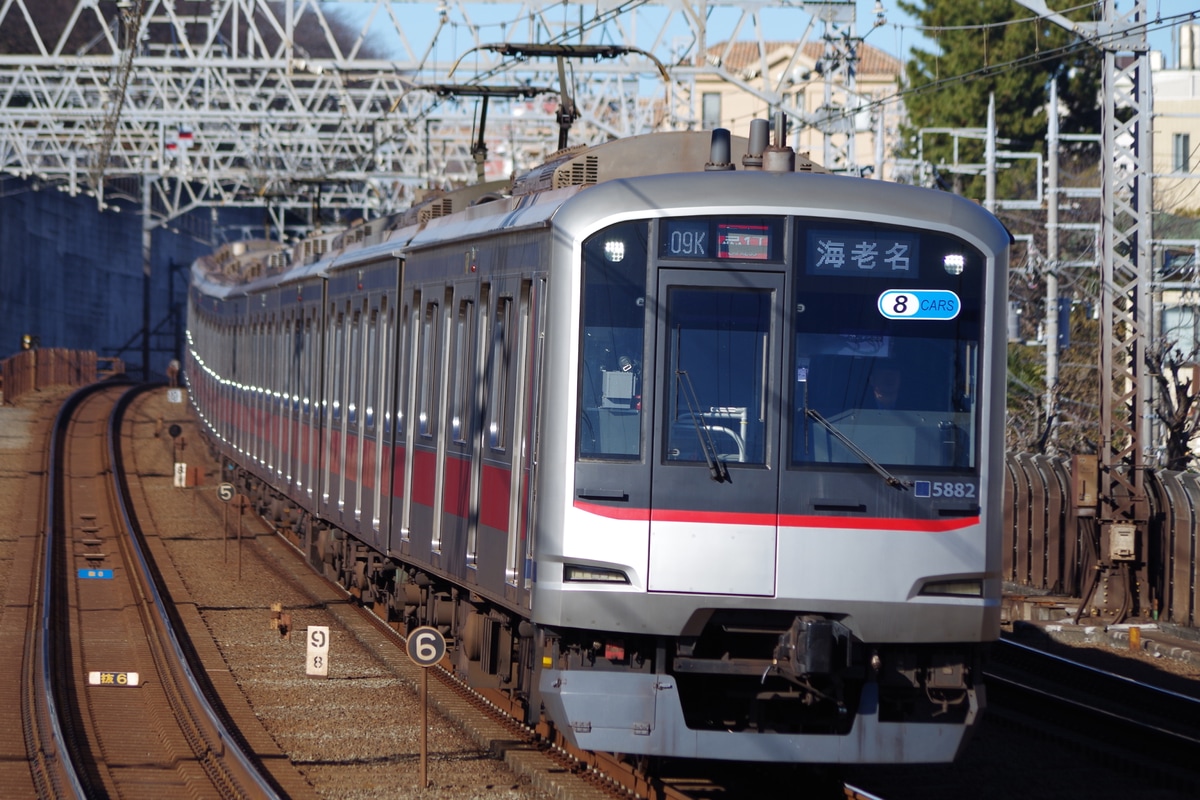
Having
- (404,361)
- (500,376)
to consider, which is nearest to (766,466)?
(500,376)

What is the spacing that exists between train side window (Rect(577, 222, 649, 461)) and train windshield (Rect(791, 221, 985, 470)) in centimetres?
71

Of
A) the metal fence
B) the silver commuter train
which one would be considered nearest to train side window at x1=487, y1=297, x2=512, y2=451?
the silver commuter train

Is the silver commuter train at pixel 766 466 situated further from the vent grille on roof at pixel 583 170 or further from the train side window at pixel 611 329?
the vent grille on roof at pixel 583 170

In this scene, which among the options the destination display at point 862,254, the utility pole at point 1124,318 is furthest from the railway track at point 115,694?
the utility pole at point 1124,318

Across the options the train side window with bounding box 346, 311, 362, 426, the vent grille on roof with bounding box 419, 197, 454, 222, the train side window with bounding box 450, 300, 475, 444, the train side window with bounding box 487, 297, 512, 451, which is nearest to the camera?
the train side window with bounding box 487, 297, 512, 451

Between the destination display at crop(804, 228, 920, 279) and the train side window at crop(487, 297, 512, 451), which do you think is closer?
the destination display at crop(804, 228, 920, 279)

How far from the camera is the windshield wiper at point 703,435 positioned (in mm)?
7859

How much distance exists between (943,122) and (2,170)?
24347 millimetres

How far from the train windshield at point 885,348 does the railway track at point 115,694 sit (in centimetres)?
326

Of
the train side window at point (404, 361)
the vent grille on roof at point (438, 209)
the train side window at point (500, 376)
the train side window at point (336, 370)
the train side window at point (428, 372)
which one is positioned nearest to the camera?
the train side window at point (500, 376)

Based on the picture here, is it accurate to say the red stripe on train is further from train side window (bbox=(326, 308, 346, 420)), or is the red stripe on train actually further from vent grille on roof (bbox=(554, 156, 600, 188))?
train side window (bbox=(326, 308, 346, 420))

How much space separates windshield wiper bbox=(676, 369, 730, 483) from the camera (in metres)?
7.86

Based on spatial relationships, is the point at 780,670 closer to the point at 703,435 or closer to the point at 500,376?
the point at 703,435

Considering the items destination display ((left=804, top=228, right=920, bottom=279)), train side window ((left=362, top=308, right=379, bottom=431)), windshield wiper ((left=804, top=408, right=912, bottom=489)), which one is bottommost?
windshield wiper ((left=804, top=408, right=912, bottom=489))
